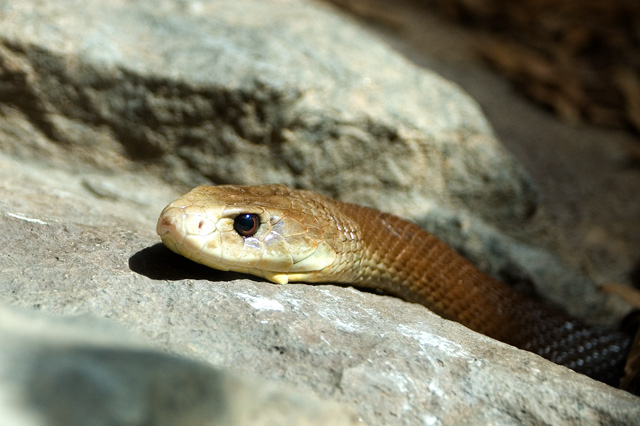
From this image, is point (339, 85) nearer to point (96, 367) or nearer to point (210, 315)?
point (210, 315)

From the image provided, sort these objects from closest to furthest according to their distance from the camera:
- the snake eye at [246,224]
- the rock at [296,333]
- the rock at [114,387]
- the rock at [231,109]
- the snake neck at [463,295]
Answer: the rock at [114,387], the rock at [296,333], the snake eye at [246,224], the snake neck at [463,295], the rock at [231,109]

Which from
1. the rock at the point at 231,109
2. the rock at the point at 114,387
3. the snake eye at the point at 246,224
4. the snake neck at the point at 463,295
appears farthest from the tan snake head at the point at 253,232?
the rock at the point at 231,109

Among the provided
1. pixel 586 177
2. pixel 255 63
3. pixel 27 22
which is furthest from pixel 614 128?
pixel 27 22

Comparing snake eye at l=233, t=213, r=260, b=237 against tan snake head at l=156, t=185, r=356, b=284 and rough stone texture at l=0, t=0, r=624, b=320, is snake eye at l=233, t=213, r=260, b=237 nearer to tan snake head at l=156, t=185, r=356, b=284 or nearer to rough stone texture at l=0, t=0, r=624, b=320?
tan snake head at l=156, t=185, r=356, b=284

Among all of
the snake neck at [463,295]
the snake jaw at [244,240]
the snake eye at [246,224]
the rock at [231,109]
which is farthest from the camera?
the rock at [231,109]

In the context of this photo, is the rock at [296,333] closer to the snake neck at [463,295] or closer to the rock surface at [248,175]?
the rock surface at [248,175]

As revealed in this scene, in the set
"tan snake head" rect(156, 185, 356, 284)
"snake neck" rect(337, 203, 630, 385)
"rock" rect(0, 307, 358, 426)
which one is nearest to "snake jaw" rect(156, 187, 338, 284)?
"tan snake head" rect(156, 185, 356, 284)

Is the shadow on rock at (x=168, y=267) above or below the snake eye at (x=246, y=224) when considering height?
below

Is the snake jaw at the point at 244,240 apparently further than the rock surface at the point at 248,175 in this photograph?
Yes
